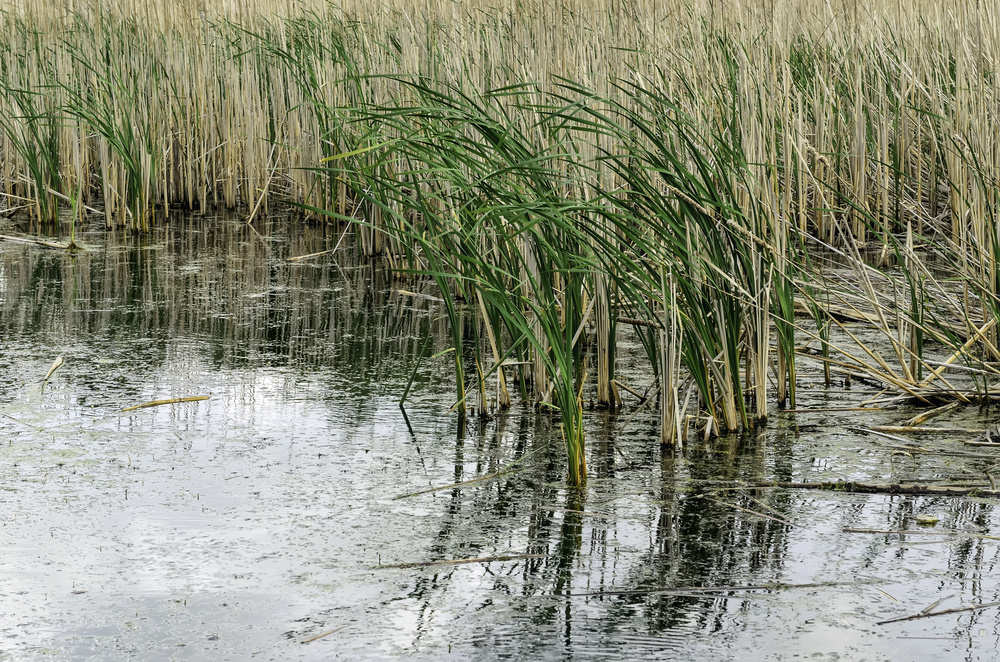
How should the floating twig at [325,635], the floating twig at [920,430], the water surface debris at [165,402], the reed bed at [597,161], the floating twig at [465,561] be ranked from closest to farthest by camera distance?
1. the floating twig at [325,635]
2. the floating twig at [465,561]
3. the reed bed at [597,161]
4. the floating twig at [920,430]
5. the water surface debris at [165,402]

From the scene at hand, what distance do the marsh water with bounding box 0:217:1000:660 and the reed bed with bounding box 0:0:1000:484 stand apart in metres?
0.22

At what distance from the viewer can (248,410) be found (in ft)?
12.1

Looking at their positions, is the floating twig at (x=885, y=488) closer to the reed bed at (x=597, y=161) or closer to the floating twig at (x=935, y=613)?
the reed bed at (x=597, y=161)

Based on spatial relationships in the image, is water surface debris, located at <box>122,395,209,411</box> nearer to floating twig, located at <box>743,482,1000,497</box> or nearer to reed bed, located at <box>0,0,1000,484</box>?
reed bed, located at <box>0,0,1000,484</box>

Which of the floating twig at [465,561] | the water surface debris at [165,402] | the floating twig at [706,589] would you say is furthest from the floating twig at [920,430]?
the water surface debris at [165,402]

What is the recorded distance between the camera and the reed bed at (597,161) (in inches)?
129

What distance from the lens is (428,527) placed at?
275 cm

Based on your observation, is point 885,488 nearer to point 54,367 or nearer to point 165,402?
point 165,402

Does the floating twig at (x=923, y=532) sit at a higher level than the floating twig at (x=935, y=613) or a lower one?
higher

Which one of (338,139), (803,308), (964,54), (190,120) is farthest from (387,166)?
(190,120)

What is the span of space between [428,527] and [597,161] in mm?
1323

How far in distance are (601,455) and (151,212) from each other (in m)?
5.02

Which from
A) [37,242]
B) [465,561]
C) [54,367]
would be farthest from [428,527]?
[37,242]

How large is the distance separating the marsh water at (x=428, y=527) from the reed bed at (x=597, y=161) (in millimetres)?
224
